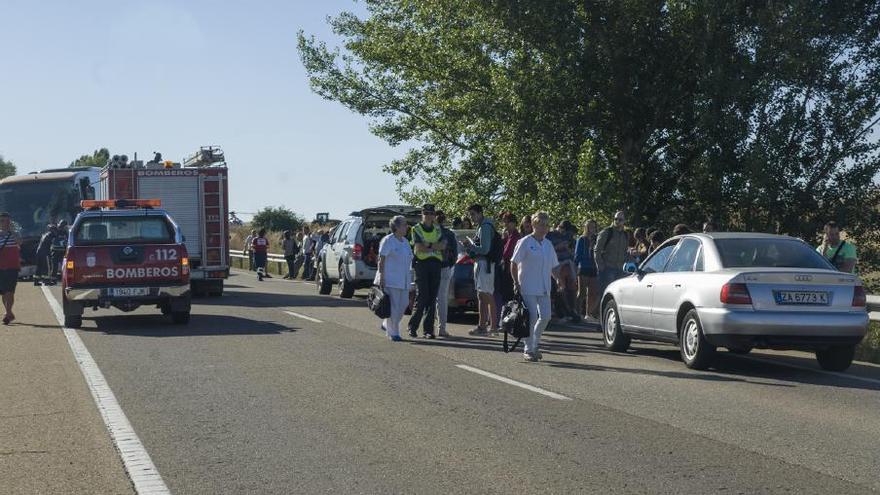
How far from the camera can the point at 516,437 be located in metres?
8.47

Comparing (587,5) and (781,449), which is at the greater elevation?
(587,5)

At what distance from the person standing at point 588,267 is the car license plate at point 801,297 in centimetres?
752

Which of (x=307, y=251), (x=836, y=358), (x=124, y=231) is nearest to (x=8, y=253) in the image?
(x=124, y=231)

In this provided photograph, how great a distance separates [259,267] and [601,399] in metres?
30.0

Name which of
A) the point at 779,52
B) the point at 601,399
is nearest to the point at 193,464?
the point at 601,399

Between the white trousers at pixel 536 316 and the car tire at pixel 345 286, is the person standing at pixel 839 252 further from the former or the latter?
the car tire at pixel 345 286

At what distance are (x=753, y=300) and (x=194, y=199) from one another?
Answer: 1747 centimetres

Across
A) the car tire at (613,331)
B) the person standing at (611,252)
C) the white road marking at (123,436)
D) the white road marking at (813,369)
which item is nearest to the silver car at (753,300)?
the white road marking at (813,369)

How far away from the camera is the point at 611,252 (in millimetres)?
19078

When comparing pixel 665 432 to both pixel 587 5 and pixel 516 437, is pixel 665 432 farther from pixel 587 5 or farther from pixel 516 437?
pixel 587 5

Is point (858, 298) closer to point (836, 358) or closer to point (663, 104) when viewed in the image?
point (836, 358)

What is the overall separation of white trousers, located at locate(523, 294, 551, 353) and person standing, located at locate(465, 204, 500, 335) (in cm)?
300

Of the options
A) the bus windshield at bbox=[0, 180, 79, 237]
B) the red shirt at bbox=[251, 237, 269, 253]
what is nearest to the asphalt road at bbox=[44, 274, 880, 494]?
the red shirt at bbox=[251, 237, 269, 253]

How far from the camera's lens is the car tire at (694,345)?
12.7m
